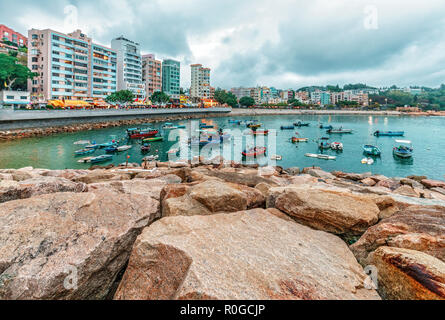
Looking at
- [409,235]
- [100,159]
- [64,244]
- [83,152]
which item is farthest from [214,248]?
[83,152]

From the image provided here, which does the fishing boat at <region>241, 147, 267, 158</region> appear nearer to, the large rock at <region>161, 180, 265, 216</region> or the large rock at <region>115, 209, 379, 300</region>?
the large rock at <region>161, 180, 265, 216</region>

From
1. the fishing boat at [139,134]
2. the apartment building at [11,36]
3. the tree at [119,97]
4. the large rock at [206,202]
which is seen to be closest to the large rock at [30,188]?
the large rock at [206,202]

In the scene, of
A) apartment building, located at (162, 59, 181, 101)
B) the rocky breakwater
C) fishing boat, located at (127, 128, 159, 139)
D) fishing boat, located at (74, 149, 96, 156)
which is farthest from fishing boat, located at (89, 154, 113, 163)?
apartment building, located at (162, 59, 181, 101)

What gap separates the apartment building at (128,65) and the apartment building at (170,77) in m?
32.0

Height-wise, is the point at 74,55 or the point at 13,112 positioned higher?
the point at 74,55

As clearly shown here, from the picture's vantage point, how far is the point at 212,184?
20.0 feet

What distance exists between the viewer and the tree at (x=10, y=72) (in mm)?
57188

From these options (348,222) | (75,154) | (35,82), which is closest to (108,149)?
(75,154)

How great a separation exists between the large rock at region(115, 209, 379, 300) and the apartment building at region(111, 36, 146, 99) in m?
106

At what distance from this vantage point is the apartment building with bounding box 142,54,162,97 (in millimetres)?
120125

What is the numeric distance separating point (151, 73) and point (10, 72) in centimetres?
6922

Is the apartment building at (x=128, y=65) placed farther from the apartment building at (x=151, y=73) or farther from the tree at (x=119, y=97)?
the tree at (x=119, y=97)

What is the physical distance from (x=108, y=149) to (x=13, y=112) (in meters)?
26.1

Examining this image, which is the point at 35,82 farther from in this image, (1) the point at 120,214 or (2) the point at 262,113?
(2) the point at 262,113
